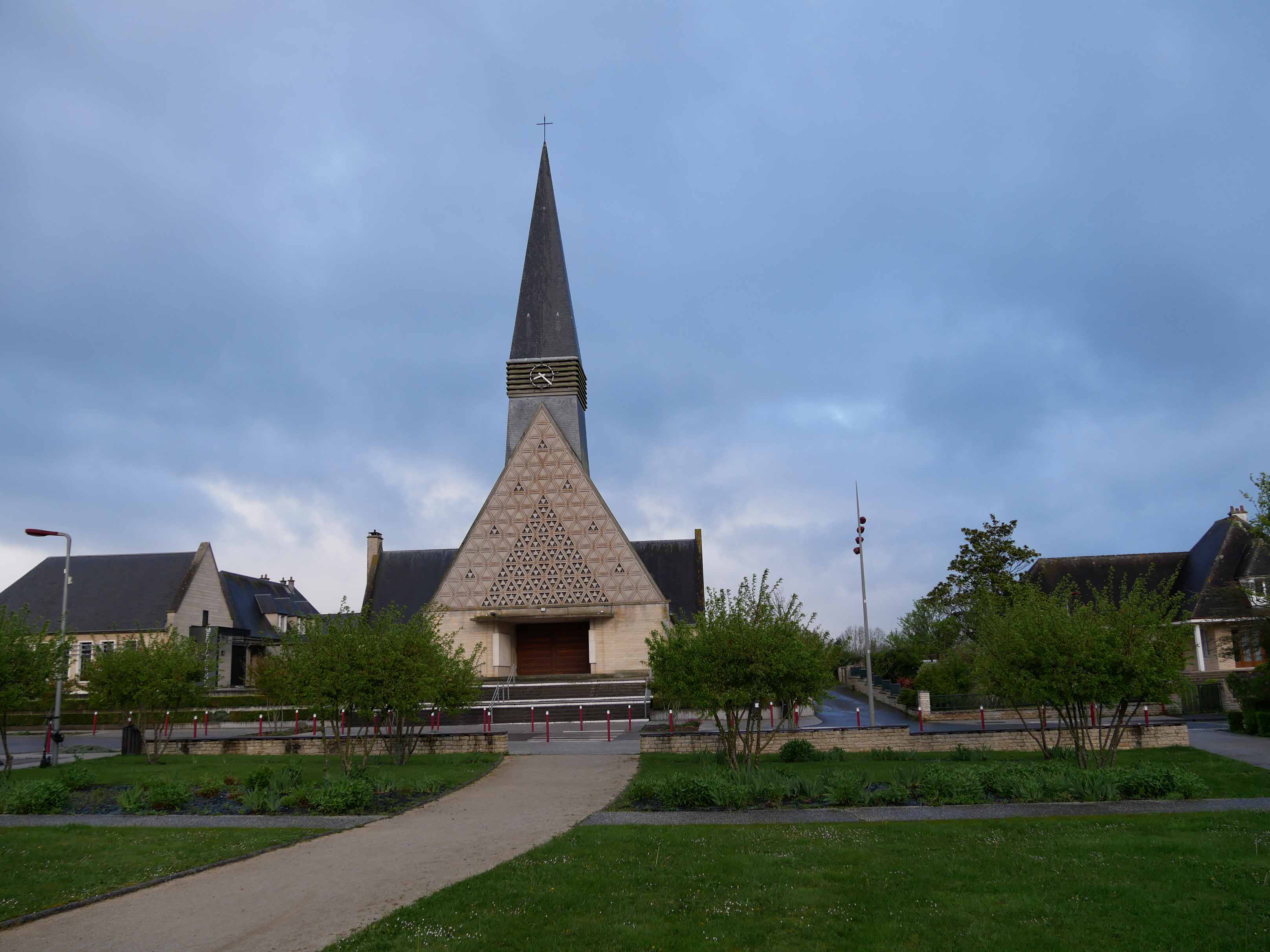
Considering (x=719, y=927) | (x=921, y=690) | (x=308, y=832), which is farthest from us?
(x=921, y=690)

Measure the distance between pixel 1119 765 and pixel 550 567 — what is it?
2913 centimetres

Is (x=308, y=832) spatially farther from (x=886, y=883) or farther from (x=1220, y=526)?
(x=1220, y=526)

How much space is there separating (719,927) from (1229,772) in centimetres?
1410

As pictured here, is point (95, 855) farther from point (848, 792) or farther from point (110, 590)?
point (110, 590)

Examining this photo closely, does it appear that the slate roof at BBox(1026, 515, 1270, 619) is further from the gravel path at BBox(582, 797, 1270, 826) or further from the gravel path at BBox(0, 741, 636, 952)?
the gravel path at BBox(0, 741, 636, 952)

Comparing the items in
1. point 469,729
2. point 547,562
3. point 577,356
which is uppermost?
point 577,356

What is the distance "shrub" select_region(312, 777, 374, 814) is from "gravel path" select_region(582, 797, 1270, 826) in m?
3.79

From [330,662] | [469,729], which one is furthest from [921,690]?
[330,662]

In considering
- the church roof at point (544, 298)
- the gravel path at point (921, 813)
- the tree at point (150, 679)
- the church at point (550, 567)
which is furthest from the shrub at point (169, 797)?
the church roof at point (544, 298)

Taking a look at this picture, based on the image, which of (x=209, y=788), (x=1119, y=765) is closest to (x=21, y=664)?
(x=209, y=788)

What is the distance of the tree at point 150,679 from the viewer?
74.7 feet

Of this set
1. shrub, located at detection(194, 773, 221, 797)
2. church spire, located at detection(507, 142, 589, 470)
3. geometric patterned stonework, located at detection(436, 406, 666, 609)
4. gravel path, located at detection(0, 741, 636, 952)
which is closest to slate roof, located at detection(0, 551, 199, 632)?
geometric patterned stonework, located at detection(436, 406, 666, 609)

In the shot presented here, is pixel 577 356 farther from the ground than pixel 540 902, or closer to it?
farther from the ground

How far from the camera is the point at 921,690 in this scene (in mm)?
33906
